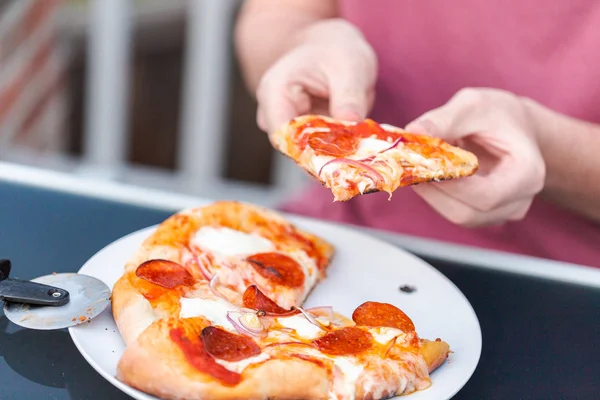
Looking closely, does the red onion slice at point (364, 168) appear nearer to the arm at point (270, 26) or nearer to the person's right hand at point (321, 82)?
the person's right hand at point (321, 82)

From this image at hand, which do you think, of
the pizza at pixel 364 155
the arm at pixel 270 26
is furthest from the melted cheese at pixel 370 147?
the arm at pixel 270 26

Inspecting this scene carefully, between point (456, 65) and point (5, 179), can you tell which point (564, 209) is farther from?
point (5, 179)

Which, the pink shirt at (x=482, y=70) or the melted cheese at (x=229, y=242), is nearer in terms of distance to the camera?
the melted cheese at (x=229, y=242)

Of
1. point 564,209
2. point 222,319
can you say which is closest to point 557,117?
point 564,209

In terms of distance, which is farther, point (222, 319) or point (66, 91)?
point (66, 91)

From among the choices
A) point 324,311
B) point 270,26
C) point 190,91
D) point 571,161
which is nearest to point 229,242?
point 324,311

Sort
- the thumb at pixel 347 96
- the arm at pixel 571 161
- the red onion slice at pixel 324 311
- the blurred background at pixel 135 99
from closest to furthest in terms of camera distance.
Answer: the red onion slice at pixel 324 311, the thumb at pixel 347 96, the arm at pixel 571 161, the blurred background at pixel 135 99
